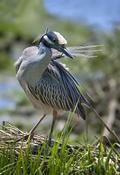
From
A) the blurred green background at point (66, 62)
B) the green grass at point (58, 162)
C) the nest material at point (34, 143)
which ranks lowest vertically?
the green grass at point (58, 162)

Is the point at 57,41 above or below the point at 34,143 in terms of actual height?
above

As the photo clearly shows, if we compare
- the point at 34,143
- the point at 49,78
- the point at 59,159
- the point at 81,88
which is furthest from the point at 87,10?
the point at 59,159

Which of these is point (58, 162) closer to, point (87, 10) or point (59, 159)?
point (59, 159)

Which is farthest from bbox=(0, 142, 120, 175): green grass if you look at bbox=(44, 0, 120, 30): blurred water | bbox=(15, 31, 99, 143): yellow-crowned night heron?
bbox=(44, 0, 120, 30): blurred water

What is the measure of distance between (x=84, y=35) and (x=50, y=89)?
13.4 m

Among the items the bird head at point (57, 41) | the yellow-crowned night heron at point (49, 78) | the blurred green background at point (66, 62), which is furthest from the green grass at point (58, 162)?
the blurred green background at point (66, 62)

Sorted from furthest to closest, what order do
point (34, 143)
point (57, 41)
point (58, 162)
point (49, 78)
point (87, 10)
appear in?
point (87, 10) → point (49, 78) → point (34, 143) → point (57, 41) → point (58, 162)

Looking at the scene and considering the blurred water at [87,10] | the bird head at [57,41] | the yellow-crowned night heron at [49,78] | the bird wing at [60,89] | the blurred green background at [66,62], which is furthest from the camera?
the blurred water at [87,10]

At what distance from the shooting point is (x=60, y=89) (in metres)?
7.08

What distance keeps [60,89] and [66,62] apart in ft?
15.7

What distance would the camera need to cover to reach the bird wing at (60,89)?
6.99 meters

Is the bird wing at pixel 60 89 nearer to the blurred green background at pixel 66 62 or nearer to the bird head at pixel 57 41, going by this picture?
the bird head at pixel 57 41

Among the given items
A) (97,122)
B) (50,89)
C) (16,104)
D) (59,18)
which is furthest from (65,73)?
(59,18)

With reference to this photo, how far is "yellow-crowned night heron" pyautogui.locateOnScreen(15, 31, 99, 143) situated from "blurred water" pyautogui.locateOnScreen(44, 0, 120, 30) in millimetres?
13421
